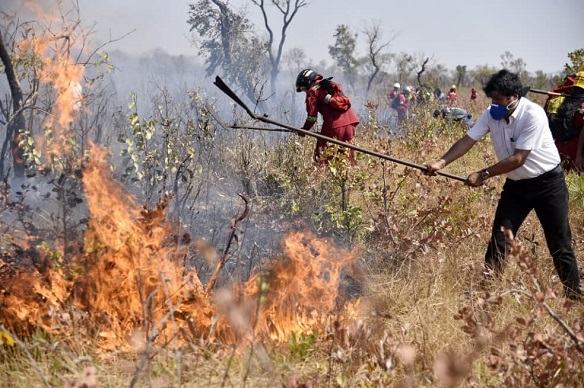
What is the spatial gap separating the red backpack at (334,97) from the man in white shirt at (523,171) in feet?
7.57

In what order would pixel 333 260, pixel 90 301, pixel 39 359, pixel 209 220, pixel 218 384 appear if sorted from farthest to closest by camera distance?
pixel 209 220 → pixel 333 260 → pixel 90 301 → pixel 39 359 → pixel 218 384

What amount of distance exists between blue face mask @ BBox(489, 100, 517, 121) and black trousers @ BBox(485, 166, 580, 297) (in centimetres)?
46

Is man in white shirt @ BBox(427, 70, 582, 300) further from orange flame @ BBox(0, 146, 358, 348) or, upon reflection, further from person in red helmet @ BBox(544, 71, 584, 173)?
→ person in red helmet @ BBox(544, 71, 584, 173)

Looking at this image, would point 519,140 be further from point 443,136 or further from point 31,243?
point 443,136

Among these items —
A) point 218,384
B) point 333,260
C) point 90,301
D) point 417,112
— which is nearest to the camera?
point 218,384

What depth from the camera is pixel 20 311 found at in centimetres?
288

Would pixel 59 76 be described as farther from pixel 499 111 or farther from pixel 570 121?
pixel 570 121

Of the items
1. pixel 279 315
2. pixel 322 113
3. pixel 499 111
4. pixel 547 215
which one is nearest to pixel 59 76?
pixel 322 113

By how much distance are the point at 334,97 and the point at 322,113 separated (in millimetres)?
218

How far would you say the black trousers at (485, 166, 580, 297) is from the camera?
354 centimetres

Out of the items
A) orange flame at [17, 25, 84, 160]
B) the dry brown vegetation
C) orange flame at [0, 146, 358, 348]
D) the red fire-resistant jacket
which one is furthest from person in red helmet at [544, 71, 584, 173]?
orange flame at [17, 25, 84, 160]

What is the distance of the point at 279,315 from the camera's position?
312 centimetres

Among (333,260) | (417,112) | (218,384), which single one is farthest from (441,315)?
(417,112)

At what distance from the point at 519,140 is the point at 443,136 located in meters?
5.78
